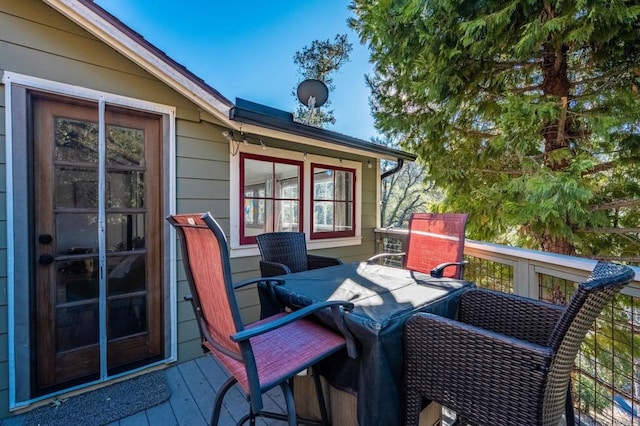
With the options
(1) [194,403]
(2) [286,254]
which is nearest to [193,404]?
(1) [194,403]

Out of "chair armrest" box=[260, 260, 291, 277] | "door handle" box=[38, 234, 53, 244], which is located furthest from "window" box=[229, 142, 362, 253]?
"door handle" box=[38, 234, 53, 244]

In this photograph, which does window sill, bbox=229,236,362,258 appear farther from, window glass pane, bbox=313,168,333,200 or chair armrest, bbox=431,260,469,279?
chair armrest, bbox=431,260,469,279

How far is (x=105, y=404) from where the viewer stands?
6.82ft

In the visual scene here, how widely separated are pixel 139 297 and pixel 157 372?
2.20 ft

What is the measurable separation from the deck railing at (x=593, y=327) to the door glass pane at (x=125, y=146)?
317 cm

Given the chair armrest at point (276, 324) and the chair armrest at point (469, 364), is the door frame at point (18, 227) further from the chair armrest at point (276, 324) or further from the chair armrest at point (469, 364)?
the chair armrest at point (469, 364)

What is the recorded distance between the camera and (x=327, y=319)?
1542 mm

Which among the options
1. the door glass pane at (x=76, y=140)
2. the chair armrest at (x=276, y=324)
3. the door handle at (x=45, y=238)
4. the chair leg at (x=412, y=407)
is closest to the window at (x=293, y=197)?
the door glass pane at (x=76, y=140)

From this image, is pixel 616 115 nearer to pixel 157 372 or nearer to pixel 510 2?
pixel 510 2

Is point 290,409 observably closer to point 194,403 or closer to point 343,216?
point 194,403

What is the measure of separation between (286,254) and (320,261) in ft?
1.24

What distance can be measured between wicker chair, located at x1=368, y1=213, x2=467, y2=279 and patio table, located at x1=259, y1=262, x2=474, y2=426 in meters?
0.71

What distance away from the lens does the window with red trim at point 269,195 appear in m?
3.17

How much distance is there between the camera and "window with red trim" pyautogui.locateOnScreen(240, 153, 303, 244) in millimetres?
3174
